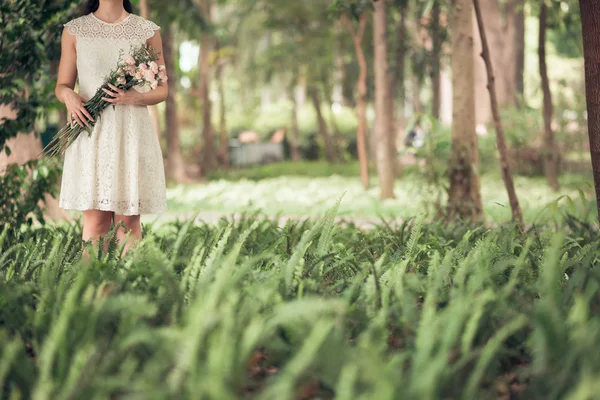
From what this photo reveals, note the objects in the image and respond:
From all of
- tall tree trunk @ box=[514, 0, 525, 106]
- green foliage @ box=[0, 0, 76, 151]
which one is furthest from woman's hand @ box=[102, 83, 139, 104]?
tall tree trunk @ box=[514, 0, 525, 106]

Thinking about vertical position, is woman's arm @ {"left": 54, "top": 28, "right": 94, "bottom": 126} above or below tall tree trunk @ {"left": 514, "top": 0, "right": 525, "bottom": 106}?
below

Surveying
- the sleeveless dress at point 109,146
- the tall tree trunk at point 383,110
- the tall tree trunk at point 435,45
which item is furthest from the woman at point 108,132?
the tall tree trunk at point 383,110

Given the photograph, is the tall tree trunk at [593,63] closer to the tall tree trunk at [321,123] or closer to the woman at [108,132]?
the woman at [108,132]

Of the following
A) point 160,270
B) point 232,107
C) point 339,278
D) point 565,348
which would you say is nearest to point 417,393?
point 565,348

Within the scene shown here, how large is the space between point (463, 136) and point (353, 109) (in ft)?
66.4

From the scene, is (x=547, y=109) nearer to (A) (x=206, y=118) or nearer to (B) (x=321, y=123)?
(A) (x=206, y=118)

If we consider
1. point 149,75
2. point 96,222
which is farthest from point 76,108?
point 96,222

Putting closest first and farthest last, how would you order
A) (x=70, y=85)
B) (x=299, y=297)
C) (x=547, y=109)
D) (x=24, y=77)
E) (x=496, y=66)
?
(x=299, y=297), (x=70, y=85), (x=24, y=77), (x=547, y=109), (x=496, y=66)

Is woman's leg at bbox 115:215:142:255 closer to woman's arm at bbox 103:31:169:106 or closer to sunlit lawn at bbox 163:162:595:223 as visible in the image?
woman's arm at bbox 103:31:169:106

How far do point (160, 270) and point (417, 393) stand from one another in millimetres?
1267

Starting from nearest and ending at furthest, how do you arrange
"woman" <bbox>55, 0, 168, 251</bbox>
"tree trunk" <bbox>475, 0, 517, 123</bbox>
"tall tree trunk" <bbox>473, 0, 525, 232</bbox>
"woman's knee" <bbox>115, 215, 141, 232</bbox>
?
1. "woman" <bbox>55, 0, 168, 251</bbox>
2. "woman's knee" <bbox>115, 215, 141, 232</bbox>
3. "tall tree trunk" <bbox>473, 0, 525, 232</bbox>
4. "tree trunk" <bbox>475, 0, 517, 123</bbox>

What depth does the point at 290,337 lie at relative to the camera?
9.30 ft

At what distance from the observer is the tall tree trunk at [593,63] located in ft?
14.9

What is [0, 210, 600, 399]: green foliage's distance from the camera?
2240 mm
